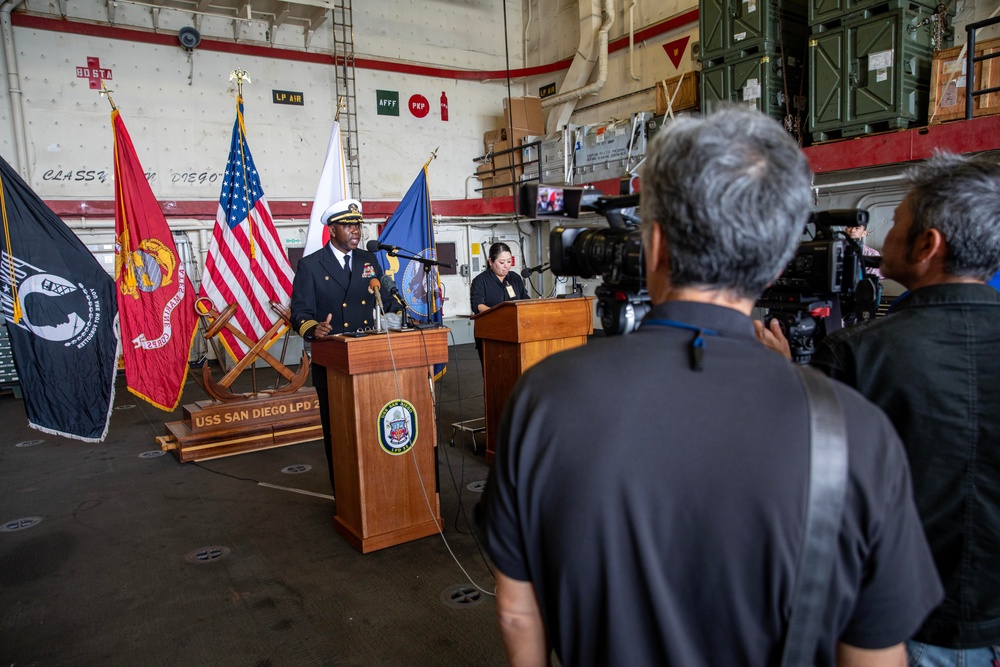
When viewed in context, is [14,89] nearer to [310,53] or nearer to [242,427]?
[310,53]

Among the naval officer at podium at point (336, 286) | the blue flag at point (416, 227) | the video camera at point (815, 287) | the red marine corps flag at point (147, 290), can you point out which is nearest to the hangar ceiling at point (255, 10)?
the blue flag at point (416, 227)

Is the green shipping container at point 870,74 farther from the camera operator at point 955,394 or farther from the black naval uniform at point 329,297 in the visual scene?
the camera operator at point 955,394

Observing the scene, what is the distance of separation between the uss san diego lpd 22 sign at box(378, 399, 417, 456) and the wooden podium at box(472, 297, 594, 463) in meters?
0.94

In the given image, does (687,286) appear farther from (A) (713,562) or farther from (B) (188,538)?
(B) (188,538)

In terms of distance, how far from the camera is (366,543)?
123 inches

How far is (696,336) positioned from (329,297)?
127 inches

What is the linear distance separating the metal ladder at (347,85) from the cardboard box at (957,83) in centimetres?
833

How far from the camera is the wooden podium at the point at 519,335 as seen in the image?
411 centimetres

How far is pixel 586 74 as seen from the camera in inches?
449

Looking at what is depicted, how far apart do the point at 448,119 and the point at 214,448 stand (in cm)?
878

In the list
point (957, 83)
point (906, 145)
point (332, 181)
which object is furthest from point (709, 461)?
point (957, 83)

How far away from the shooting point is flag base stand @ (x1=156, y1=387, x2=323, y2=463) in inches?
197

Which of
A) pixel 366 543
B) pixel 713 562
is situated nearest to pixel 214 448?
pixel 366 543

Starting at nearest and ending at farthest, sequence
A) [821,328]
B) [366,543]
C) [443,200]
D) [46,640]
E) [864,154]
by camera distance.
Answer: [821,328], [46,640], [366,543], [864,154], [443,200]
